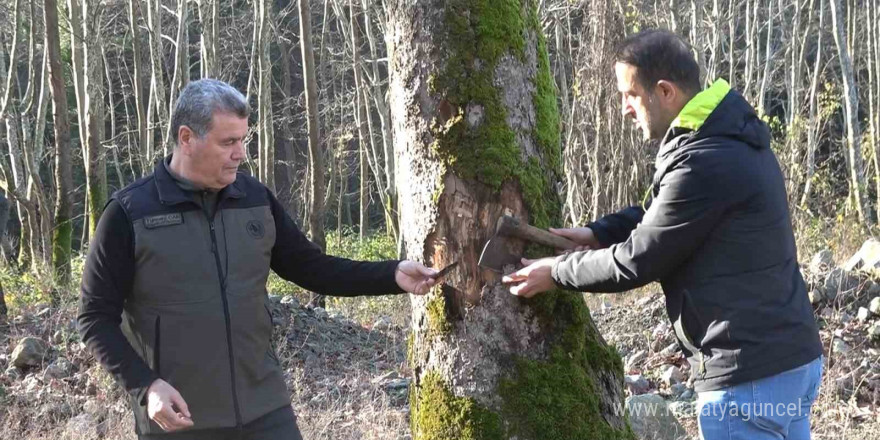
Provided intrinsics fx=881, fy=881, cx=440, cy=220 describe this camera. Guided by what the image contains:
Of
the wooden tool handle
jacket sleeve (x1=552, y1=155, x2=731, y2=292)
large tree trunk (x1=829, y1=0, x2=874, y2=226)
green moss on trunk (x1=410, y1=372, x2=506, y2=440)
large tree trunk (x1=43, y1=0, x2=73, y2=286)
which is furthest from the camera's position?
large tree trunk (x1=829, y1=0, x2=874, y2=226)

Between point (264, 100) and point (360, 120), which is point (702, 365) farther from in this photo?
point (360, 120)

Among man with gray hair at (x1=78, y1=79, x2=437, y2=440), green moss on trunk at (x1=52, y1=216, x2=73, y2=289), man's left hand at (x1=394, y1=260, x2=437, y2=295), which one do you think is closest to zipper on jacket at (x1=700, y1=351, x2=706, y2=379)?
man's left hand at (x1=394, y1=260, x2=437, y2=295)

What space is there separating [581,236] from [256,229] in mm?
1292

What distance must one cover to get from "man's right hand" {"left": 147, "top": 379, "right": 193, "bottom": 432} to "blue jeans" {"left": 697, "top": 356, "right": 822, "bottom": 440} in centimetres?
174

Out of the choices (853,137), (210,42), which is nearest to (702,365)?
(853,137)

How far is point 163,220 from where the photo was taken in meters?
3.12

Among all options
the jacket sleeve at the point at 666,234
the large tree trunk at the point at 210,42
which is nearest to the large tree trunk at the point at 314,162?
the large tree trunk at the point at 210,42

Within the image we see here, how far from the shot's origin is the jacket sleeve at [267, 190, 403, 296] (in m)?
3.56

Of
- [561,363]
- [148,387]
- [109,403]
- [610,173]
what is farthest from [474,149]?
[610,173]

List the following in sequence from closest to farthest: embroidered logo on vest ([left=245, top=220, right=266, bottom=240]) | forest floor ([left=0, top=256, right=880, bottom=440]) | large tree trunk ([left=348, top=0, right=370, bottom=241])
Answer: embroidered logo on vest ([left=245, top=220, right=266, bottom=240]), forest floor ([left=0, top=256, right=880, bottom=440]), large tree trunk ([left=348, top=0, right=370, bottom=241])

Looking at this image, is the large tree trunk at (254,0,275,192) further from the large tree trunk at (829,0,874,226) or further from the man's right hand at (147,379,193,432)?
the man's right hand at (147,379,193,432)

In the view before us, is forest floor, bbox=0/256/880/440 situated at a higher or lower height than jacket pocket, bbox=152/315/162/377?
lower

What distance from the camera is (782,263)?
2.89 m

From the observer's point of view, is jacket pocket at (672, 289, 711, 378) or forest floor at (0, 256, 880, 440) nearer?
jacket pocket at (672, 289, 711, 378)
